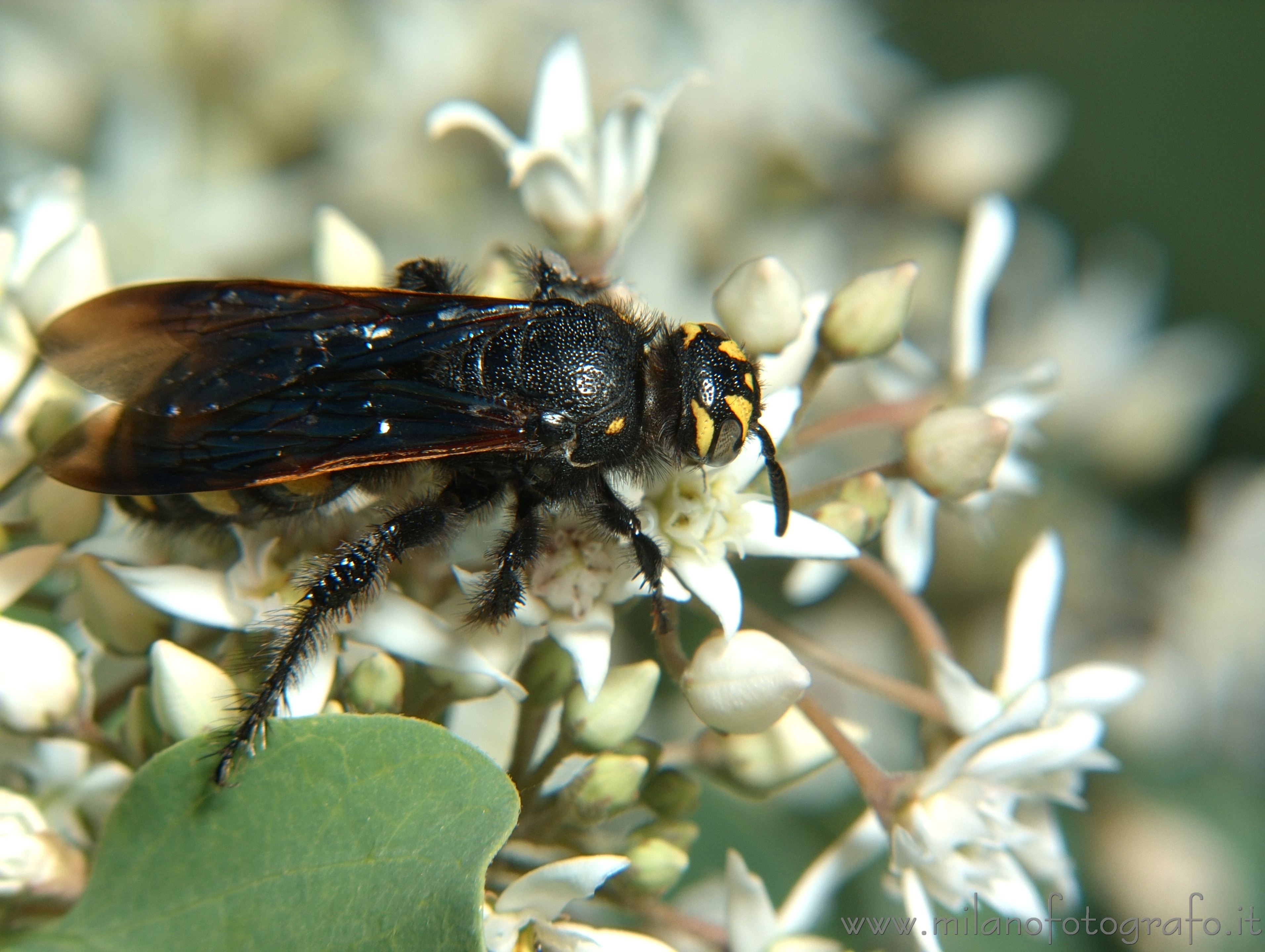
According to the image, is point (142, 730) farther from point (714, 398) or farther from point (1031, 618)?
point (1031, 618)

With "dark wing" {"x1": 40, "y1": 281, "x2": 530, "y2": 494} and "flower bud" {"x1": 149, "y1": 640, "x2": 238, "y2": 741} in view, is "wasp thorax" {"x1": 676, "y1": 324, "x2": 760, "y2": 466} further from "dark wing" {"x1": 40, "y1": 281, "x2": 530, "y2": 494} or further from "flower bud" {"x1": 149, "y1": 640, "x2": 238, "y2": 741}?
"flower bud" {"x1": 149, "y1": 640, "x2": 238, "y2": 741}

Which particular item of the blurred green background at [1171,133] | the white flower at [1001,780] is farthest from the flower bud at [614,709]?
the blurred green background at [1171,133]

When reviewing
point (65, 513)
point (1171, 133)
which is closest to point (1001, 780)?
point (65, 513)

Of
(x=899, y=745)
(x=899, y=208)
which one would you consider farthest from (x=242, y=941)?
(x=899, y=208)

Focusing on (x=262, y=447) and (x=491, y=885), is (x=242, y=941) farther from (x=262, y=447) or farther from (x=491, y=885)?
(x=262, y=447)

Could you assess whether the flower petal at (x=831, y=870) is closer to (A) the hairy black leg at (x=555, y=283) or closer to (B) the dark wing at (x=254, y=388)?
(B) the dark wing at (x=254, y=388)
